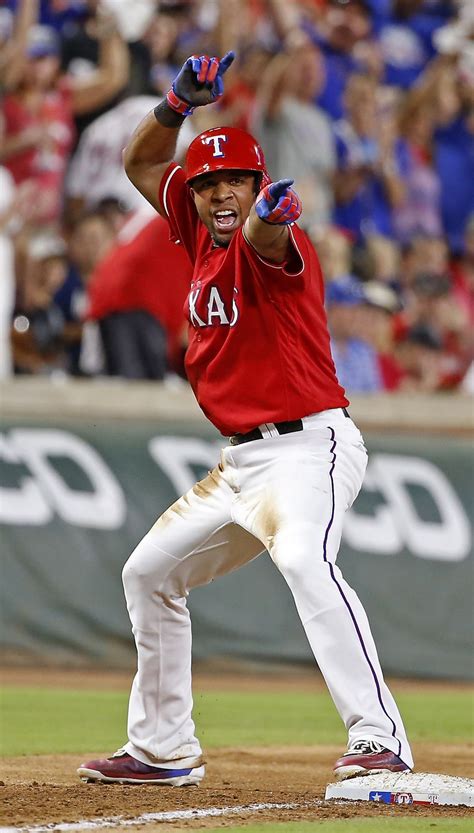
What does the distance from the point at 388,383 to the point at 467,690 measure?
8.61 feet

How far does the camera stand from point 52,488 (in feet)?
30.1

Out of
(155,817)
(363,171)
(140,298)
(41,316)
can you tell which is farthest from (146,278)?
(155,817)

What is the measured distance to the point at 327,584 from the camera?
162 inches

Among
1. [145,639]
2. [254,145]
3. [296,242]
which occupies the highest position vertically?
[254,145]

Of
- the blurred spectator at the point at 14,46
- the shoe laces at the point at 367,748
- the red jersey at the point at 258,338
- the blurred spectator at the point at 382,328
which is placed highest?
the blurred spectator at the point at 14,46

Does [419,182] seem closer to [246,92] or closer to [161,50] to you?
[246,92]

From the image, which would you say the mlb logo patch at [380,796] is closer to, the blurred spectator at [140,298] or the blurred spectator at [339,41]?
the blurred spectator at [140,298]

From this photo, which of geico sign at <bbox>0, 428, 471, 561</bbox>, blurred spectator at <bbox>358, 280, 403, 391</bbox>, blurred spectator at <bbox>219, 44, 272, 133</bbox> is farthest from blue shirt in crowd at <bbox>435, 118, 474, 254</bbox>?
geico sign at <bbox>0, 428, 471, 561</bbox>

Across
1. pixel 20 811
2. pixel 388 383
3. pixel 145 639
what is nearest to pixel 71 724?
pixel 145 639

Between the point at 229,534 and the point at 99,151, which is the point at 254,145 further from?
the point at 99,151

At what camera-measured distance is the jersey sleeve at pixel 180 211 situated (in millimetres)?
4770

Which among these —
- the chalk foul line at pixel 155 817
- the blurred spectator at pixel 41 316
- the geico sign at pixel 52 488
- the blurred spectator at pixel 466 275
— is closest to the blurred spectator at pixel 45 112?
the blurred spectator at pixel 41 316

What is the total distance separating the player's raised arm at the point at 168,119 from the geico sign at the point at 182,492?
14.7 feet

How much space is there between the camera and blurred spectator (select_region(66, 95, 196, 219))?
10.1 metres
